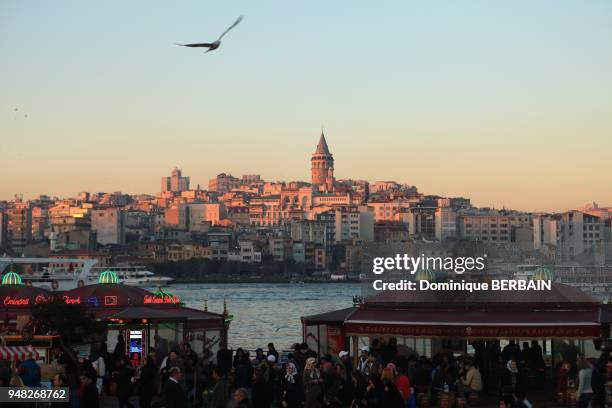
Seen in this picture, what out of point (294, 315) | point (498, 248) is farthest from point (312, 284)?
point (498, 248)

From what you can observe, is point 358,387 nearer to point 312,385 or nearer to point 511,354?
point 312,385

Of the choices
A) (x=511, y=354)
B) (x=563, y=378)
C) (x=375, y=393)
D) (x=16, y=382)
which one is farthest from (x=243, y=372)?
(x=375, y=393)

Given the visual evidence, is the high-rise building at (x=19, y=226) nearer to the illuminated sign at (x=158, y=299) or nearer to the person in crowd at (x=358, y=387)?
the illuminated sign at (x=158, y=299)

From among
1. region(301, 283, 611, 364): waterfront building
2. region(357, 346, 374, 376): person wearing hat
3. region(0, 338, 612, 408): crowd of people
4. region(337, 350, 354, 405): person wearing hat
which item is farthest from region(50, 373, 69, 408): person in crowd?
region(301, 283, 611, 364): waterfront building

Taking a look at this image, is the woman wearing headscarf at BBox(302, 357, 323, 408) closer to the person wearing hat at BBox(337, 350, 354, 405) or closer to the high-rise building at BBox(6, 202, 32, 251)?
the person wearing hat at BBox(337, 350, 354, 405)

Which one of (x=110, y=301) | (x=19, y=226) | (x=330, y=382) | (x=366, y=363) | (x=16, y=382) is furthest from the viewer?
(x=19, y=226)

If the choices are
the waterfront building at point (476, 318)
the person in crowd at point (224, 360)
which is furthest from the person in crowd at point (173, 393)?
the waterfront building at point (476, 318)
